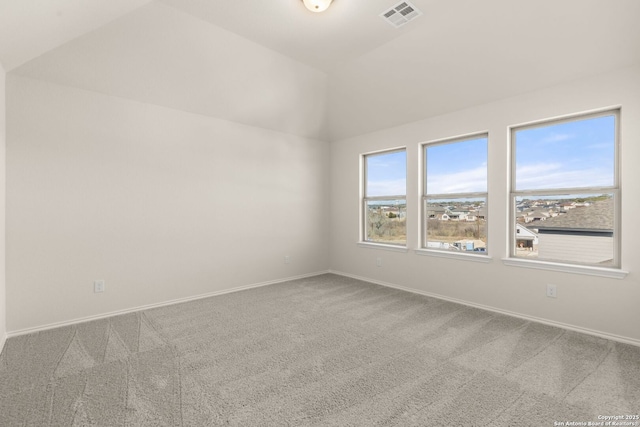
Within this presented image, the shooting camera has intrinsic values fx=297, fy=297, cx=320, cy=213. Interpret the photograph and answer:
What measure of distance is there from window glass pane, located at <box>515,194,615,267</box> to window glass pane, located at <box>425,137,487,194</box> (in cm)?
55

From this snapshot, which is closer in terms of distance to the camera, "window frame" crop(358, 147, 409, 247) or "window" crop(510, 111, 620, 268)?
"window" crop(510, 111, 620, 268)

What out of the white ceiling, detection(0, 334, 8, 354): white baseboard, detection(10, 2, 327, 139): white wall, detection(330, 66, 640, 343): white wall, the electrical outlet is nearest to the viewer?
the white ceiling

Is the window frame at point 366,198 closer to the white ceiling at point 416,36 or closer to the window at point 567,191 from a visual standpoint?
the white ceiling at point 416,36

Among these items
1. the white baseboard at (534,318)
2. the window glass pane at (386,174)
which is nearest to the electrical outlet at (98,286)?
the white baseboard at (534,318)

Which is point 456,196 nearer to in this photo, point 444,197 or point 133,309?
point 444,197

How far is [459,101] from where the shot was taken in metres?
3.57

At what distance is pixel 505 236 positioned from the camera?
336cm

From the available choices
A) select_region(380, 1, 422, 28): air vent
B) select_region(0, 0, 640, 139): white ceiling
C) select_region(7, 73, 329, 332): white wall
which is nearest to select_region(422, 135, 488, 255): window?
select_region(0, 0, 640, 139): white ceiling

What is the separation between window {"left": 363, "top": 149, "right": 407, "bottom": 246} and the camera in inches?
179

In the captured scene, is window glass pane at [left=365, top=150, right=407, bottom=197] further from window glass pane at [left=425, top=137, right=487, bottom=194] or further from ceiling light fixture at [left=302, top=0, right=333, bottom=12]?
ceiling light fixture at [left=302, top=0, right=333, bottom=12]

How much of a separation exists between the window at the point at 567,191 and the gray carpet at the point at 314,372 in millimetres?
851

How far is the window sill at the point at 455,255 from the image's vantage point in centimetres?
352

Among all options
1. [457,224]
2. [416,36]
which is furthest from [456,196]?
[416,36]

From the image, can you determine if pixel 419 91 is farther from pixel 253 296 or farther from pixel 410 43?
pixel 253 296
